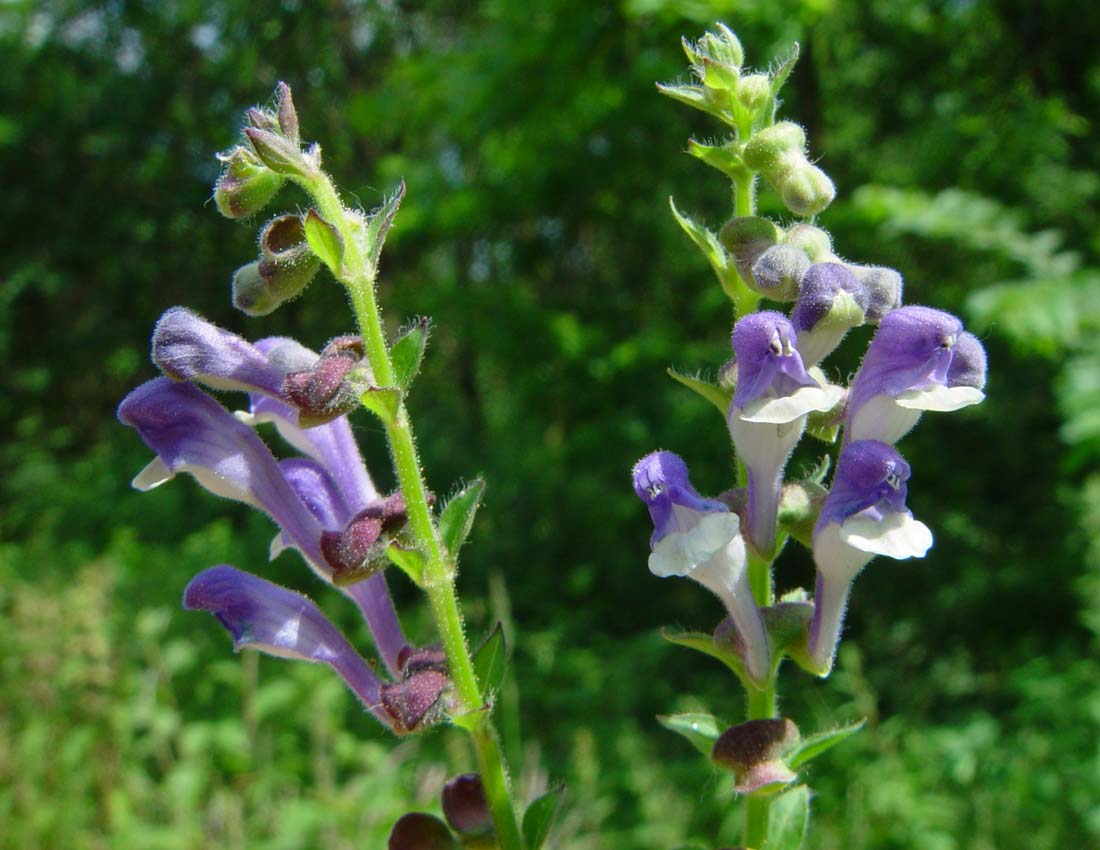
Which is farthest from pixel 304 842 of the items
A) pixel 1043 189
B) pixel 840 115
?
pixel 840 115

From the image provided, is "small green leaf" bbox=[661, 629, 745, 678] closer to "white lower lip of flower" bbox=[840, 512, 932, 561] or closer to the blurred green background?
"white lower lip of flower" bbox=[840, 512, 932, 561]

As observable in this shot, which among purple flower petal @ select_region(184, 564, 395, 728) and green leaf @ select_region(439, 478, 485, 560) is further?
purple flower petal @ select_region(184, 564, 395, 728)

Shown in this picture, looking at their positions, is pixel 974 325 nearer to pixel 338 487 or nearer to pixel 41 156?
pixel 338 487

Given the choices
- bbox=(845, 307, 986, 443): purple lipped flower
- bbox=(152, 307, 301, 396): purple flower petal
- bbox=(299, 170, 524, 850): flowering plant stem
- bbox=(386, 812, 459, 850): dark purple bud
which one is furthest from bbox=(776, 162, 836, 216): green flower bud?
bbox=(386, 812, 459, 850): dark purple bud

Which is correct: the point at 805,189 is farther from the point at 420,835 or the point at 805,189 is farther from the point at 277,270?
the point at 420,835

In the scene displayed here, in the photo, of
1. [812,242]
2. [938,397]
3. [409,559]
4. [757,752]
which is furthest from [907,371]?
[409,559]
